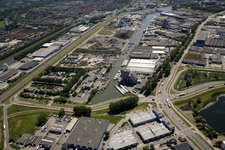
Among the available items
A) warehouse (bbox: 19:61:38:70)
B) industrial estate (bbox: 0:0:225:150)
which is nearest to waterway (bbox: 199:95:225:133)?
industrial estate (bbox: 0:0:225:150)

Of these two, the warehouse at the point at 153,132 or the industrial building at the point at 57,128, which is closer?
the warehouse at the point at 153,132

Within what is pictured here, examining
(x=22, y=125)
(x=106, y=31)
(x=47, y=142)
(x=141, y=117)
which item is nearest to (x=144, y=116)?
(x=141, y=117)

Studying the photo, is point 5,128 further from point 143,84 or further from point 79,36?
point 79,36

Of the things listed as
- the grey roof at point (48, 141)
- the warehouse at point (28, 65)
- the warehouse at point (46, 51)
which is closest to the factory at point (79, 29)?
the warehouse at point (46, 51)

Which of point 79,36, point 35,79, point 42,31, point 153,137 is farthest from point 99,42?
point 153,137

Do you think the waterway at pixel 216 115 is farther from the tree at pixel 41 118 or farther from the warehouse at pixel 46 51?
the warehouse at pixel 46 51

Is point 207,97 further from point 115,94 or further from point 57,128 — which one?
point 57,128
